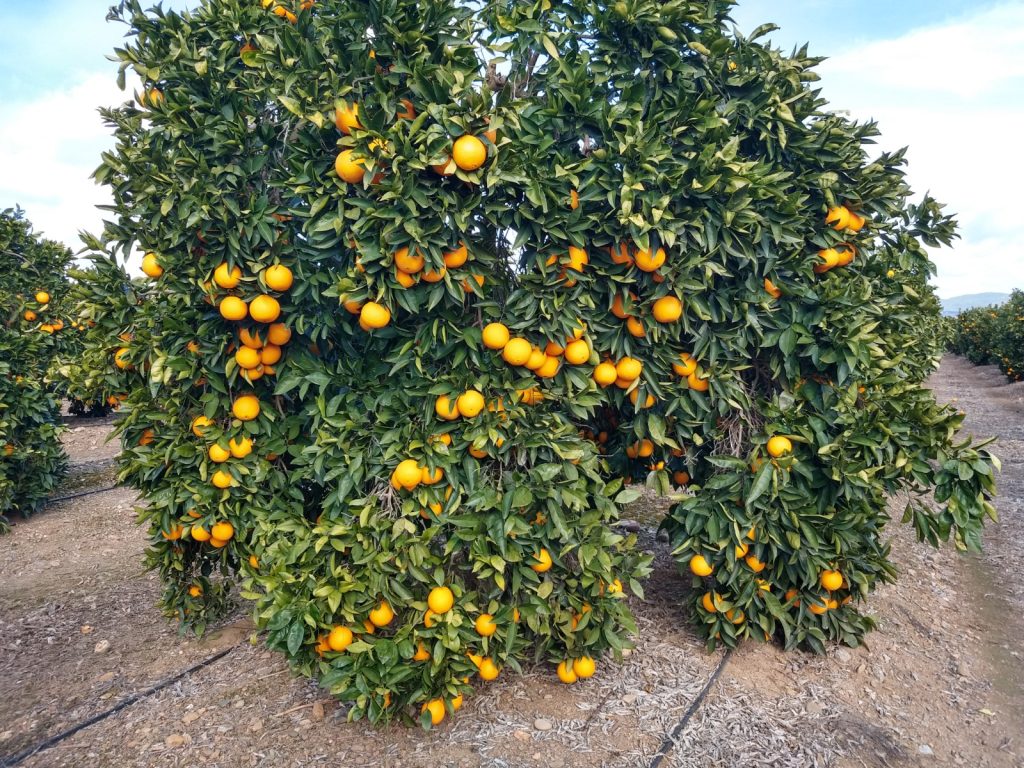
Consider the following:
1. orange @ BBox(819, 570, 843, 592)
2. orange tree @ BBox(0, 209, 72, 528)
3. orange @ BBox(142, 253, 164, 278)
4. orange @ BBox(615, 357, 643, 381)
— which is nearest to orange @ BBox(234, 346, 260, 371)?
orange @ BBox(142, 253, 164, 278)

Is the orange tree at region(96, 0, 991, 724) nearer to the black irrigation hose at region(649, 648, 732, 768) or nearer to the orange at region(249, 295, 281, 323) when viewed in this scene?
the orange at region(249, 295, 281, 323)

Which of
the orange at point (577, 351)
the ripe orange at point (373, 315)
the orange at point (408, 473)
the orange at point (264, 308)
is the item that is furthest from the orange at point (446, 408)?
the orange at point (264, 308)

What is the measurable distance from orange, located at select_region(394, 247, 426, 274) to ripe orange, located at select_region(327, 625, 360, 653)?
1376 millimetres

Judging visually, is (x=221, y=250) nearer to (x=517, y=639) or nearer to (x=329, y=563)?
(x=329, y=563)

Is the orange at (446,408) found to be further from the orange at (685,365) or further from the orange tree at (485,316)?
the orange at (685,365)

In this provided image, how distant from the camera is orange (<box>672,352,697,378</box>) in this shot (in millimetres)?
2901

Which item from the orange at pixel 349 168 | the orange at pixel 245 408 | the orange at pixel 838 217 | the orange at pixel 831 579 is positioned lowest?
the orange at pixel 831 579

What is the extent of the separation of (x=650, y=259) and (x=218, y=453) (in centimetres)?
204

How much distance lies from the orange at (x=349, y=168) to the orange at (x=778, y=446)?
2116mm

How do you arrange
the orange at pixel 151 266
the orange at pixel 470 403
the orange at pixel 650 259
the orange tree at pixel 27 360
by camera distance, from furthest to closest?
the orange tree at pixel 27 360, the orange at pixel 151 266, the orange at pixel 650 259, the orange at pixel 470 403

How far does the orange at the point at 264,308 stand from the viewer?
2.58m

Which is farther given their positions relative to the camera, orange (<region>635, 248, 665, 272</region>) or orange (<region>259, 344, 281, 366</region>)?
orange (<region>259, 344, 281, 366</region>)

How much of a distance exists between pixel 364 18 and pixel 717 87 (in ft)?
5.12

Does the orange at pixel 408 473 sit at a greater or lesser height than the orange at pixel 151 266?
lesser
